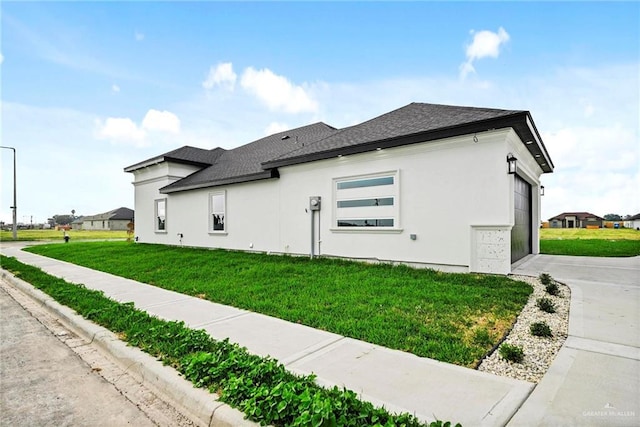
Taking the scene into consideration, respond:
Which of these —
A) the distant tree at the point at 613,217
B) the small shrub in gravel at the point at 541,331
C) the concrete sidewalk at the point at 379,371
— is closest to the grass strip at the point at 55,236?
the concrete sidewalk at the point at 379,371

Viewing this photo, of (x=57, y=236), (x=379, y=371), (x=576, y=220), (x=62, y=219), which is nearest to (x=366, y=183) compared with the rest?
(x=379, y=371)

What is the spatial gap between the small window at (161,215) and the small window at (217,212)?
4171 millimetres

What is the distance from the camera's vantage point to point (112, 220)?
66.9 metres

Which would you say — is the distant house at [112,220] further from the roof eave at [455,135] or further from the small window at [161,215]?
the roof eave at [455,135]

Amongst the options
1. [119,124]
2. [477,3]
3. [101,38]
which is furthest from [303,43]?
[119,124]

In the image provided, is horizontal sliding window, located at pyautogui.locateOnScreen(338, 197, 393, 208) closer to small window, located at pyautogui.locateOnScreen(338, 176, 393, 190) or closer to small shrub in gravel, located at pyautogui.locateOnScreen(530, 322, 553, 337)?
small window, located at pyautogui.locateOnScreen(338, 176, 393, 190)

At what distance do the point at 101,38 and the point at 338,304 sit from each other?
38.9 feet

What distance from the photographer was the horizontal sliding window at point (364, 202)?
816 cm

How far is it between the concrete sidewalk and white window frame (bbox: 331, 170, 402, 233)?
477cm

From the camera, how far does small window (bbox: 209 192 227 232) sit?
1277 cm

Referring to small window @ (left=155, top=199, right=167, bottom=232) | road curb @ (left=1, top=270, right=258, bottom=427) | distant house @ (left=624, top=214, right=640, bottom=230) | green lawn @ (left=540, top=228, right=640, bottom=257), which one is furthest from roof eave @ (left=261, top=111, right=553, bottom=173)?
distant house @ (left=624, top=214, right=640, bottom=230)

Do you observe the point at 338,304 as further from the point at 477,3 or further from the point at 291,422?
the point at 477,3

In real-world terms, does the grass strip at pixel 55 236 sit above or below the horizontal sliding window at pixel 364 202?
below

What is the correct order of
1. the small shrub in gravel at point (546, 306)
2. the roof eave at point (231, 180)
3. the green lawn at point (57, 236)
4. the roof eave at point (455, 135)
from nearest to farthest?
the small shrub in gravel at point (546, 306)
the roof eave at point (455, 135)
the roof eave at point (231, 180)
the green lawn at point (57, 236)
